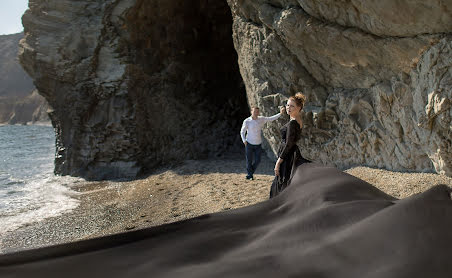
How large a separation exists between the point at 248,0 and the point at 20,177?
10202 mm

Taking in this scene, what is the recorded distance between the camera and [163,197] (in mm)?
8242

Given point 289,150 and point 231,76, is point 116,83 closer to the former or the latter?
point 231,76

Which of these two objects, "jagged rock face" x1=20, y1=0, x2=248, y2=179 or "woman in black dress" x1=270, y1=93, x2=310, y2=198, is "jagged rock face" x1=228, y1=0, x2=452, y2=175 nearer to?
"woman in black dress" x1=270, y1=93, x2=310, y2=198

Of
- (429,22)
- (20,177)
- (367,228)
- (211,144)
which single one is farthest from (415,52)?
(20,177)

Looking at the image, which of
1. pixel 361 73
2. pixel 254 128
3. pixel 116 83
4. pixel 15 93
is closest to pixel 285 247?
pixel 361 73

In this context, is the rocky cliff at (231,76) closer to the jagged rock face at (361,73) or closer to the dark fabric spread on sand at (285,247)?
the jagged rock face at (361,73)

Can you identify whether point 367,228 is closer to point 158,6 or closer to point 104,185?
point 104,185

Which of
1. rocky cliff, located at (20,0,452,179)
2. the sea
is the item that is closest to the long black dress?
rocky cliff, located at (20,0,452,179)

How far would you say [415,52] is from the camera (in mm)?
5191

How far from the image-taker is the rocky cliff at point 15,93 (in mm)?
67500

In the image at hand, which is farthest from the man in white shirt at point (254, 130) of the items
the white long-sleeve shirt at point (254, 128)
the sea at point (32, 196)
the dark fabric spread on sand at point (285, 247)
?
the dark fabric spread on sand at point (285, 247)

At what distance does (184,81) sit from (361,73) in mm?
7276

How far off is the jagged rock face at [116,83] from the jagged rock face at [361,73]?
12.0 ft

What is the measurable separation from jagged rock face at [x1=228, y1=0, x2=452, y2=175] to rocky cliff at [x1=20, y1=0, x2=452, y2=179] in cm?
2
